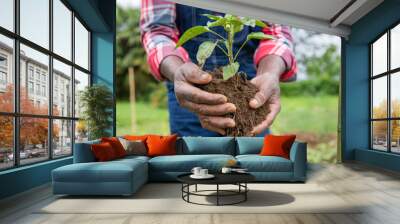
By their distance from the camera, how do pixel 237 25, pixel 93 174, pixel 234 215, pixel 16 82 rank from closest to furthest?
1. pixel 234 215
2. pixel 93 174
3. pixel 16 82
4. pixel 237 25

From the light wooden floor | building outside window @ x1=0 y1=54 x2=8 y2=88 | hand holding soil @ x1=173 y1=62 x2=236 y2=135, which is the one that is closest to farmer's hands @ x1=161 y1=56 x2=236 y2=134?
hand holding soil @ x1=173 y1=62 x2=236 y2=135

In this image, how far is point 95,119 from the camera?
20.7 feet

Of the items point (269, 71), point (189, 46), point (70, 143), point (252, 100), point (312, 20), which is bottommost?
point (70, 143)

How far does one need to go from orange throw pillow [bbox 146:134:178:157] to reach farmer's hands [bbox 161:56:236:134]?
49cm

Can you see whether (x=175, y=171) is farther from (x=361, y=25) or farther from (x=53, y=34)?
(x=361, y=25)

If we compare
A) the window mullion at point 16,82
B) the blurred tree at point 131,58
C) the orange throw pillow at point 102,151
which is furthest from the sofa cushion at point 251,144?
the blurred tree at point 131,58

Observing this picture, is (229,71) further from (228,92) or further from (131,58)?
(131,58)

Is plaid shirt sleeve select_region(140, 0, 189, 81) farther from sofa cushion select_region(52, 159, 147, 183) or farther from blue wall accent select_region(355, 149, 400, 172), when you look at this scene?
blue wall accent select_region(355, 149, 400, 172)

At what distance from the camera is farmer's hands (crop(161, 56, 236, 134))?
461cm

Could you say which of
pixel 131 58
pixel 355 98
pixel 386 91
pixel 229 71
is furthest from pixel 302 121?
pixel 229 71

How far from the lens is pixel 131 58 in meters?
10.7

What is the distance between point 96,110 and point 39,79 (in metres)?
1.74

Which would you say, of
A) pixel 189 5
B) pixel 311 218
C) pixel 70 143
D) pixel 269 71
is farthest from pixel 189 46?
pixel 311 218

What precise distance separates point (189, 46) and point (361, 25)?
139 inches
